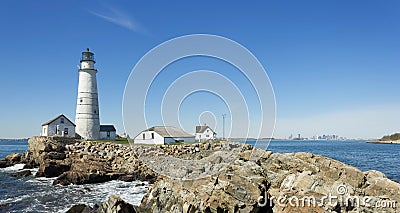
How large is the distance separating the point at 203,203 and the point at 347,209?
456cm

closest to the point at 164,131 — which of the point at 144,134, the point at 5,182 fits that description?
the point at 144,134

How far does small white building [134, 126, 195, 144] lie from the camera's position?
132ft

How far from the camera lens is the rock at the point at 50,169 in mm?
25172

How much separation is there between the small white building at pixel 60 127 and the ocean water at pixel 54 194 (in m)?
18.4

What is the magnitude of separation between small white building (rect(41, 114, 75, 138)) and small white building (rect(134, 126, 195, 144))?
30.9 feet

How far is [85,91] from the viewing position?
42.0 metres

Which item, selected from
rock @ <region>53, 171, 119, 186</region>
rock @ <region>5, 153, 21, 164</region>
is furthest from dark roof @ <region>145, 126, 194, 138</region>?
rock @ <region>53, 171, 119, 186</region>

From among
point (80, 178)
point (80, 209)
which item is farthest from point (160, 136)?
point (80, 209)

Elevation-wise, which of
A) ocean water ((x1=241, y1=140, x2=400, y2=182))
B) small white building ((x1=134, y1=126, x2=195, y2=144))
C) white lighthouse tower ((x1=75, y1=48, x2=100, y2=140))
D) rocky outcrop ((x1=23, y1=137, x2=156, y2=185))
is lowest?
ocean water ((x1=241, y1=140, x2=400, y2=182))

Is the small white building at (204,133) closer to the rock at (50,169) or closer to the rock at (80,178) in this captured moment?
the rock at (50,169)

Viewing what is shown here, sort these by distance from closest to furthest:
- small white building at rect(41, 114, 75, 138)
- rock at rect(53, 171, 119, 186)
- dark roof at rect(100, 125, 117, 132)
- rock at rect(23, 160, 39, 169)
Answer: rock at rect(53, 171, 119, 186), rock at rect(23, 160, 39, 169), small white building at rect(41, 114, 75, 138), dark roof at rect(100, 125, 117, 132)

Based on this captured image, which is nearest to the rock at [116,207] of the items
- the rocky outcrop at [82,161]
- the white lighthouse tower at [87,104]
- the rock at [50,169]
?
the rocky outcrop at [82,161]

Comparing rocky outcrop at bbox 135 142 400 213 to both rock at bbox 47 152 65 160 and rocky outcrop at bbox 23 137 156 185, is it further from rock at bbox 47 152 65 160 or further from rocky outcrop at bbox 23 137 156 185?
rock at bbox 47 152 65 160

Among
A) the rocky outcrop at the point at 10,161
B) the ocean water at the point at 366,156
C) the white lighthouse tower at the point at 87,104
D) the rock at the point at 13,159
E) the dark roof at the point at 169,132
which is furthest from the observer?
the white lighthouse tower at the point at 87,104
